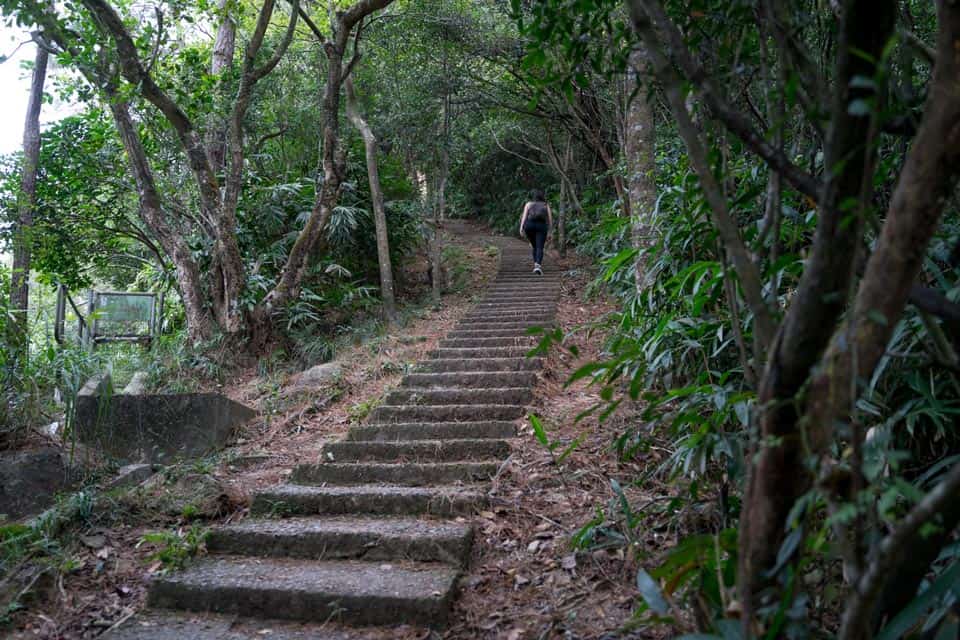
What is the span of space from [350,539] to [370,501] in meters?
0.41

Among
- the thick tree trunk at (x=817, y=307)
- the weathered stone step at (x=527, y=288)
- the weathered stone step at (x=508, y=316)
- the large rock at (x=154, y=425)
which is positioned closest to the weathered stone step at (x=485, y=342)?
the weathered stone step at (x=508, y=316)

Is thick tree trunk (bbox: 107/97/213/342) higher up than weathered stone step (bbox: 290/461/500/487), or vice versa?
thick tree trunk (bbox: 107/97/213/342)

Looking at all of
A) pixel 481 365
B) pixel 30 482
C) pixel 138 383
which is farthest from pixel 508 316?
pixel 30 482

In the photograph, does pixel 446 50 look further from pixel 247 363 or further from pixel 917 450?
pixel 917 450

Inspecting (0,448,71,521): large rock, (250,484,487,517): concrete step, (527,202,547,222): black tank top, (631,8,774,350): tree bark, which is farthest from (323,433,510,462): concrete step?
(527,202,547,222): black tank top

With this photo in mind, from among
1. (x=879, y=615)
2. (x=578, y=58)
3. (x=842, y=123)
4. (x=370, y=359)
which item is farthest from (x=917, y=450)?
(x=370, y=359)

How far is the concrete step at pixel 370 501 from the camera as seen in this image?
377cm

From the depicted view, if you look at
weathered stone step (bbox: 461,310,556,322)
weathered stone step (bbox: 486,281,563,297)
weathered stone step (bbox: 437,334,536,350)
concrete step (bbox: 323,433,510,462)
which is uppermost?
weathered stone step (bbox: 486,281,563,297)

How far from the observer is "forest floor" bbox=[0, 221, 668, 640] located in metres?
2.85

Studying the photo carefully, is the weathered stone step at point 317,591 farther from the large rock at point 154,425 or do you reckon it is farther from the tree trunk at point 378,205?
the tree trunk at point 378,205

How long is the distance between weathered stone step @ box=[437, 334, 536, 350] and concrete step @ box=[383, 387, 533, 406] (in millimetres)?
1433

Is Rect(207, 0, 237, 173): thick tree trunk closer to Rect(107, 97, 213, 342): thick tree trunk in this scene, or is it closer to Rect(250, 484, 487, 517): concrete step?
Rect(107, 97, 213, 342): thick tree trunk

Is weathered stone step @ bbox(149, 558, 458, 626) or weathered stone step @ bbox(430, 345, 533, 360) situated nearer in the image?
weathered stone step @ bbox(149, 558, 458, 626)

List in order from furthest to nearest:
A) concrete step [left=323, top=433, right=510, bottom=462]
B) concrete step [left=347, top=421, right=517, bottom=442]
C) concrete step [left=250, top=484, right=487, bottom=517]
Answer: concrete step [left=347, top=421, right=517, bottom=442]
concrete step [left=323, top=433, right=510, bottom=462]
concrete step [left=250, top=484, right=487, bottom=517]
